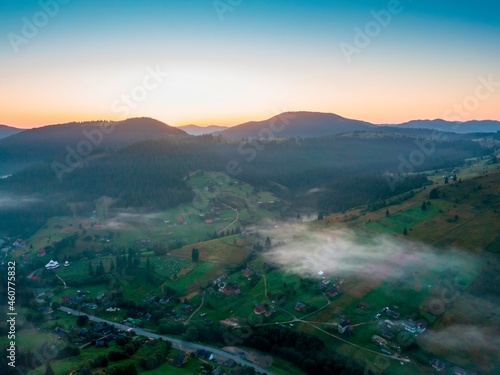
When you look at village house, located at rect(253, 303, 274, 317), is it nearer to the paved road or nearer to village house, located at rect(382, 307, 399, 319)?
the paved road

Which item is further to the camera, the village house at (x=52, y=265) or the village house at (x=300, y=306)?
the village house at (x=52, y=265)

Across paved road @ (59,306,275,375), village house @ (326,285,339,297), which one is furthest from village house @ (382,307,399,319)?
paved road @ (59,306,275,375)

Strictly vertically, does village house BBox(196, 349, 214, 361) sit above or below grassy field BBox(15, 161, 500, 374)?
below

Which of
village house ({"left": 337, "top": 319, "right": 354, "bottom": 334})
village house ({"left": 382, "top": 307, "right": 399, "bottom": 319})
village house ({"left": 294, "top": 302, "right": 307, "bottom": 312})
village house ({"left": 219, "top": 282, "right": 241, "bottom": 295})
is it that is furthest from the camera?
village house ({"left": 219, "top": 282, "right": 241, "bottom": 295})

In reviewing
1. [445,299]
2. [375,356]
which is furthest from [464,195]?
[375,356]

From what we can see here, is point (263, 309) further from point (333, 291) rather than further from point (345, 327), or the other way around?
point (345, 327)

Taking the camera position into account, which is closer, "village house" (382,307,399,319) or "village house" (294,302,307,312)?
"village house" (382,307,399,319)

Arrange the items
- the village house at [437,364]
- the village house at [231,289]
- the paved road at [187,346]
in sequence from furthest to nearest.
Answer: the village house at [231,289] < the paved road at [187,346] < the village house at [437,364]

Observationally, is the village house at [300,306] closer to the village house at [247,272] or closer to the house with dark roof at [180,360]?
the village house at [247,272]

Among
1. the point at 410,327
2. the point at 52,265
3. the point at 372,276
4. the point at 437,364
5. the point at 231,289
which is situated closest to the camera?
the point at 437,364

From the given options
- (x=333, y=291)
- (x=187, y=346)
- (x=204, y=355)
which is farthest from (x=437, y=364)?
(x=187, y=346)

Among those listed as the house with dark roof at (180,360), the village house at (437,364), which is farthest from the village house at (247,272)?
the village house at (437,364)
